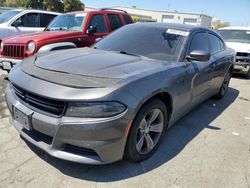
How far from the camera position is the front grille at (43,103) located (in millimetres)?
2276

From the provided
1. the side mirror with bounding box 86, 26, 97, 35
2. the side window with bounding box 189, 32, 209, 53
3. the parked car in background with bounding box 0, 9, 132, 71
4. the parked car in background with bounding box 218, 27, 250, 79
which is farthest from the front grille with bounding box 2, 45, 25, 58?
the parked car in background with bounding box 218, 27, 250, 79

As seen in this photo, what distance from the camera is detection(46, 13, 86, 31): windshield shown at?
640cm

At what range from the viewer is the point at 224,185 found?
2.67 meters

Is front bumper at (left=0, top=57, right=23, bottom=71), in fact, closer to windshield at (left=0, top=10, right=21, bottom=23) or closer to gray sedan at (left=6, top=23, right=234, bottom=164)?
gray sedan at (left=6, top=23, right=234, bottom=164)

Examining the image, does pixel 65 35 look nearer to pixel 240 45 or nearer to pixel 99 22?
pixel 99 22

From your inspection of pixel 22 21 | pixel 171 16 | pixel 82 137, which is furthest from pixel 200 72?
pixel 171 16

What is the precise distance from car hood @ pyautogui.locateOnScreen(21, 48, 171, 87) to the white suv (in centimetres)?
512

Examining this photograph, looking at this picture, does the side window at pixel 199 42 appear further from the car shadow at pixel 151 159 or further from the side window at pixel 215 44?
the car shadow at pixel 151 159

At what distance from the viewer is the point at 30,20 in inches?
326

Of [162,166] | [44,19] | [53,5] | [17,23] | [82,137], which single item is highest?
[53,5]

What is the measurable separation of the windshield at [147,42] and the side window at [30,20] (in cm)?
513

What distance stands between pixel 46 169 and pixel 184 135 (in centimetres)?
206

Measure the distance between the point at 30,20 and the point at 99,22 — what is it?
2942mm

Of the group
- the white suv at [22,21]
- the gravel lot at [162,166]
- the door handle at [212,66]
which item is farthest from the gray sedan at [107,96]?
the white suv at [22,21]
